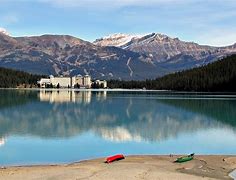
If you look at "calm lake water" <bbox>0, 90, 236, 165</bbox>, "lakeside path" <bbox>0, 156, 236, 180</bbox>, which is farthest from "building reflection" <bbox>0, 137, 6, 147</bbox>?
"lakeside path" <bbox>0, 156, 236, 180</bbox>

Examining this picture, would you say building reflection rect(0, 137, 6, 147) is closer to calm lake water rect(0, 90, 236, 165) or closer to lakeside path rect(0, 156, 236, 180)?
calm lake water rect(0, 90, 236, 165)

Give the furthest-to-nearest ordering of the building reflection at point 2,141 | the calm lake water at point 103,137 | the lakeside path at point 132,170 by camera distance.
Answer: the building reflection at point 2,141 → the calm lake water at point 103,137 → the lakeside path at point 132,170

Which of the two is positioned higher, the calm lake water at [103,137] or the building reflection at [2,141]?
the building reflection at [2,141]

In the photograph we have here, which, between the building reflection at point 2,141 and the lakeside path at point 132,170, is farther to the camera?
the building reflection at point 2,141

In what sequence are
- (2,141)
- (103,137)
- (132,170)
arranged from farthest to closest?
(103,137)
(2,141)
(132,170)

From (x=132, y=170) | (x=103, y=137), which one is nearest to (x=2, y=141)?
(x=103, y=137)

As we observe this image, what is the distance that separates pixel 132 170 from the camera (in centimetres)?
3158

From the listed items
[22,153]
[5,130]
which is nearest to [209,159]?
[22,153]

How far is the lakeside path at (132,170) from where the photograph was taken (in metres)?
29.5

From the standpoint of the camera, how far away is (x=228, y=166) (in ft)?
116

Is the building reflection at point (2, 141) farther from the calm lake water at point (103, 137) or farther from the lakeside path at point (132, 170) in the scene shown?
the lakeside path at point (132, 170)

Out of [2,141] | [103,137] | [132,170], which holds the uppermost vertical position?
[132,170]

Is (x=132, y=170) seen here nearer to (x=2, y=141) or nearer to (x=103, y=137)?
(x=2, y=141)

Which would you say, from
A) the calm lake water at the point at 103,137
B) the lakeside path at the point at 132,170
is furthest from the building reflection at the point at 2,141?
the lakeside path at the point at 132,170
